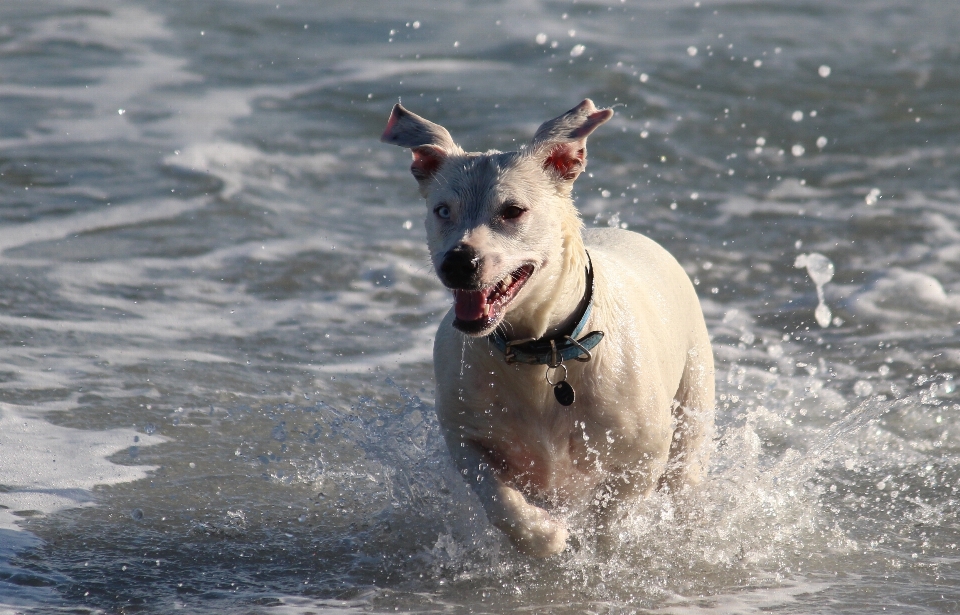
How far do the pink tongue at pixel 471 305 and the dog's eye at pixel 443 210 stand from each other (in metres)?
0.37

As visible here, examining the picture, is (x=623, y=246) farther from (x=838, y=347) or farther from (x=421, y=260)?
(x=421, y=260)

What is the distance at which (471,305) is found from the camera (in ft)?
13.0

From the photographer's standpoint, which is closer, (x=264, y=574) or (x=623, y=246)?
(x=264, y=574)

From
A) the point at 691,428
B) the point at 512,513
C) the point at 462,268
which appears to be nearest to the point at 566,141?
the point at 462,268

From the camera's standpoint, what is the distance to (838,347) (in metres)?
7.77

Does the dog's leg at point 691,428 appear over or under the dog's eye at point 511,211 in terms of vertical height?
under

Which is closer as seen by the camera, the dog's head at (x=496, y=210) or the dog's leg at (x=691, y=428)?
the dog's head at (x=496, y=210)

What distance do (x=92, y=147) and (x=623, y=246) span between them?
25.4 feet

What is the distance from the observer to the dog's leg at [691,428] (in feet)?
16.7

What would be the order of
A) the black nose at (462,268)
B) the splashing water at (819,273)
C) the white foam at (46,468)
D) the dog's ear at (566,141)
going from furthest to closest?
the splashing water at (819,273), the white foam at (46,468), the dog's ear at (566,141), the black nose at (462,268)

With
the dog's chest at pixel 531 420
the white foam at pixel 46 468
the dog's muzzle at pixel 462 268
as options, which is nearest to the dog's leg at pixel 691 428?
the dog's chest at pixel 531 420

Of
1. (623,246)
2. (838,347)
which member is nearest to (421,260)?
(838,347)

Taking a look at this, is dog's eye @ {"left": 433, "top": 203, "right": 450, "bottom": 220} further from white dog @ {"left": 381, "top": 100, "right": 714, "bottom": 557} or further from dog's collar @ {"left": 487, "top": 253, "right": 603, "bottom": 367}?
dog's collar @ {"left": 487, "top": 253, "right": 603, "bottom": 367}

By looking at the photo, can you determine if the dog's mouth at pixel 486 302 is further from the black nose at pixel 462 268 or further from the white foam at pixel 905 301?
the white foam at pixel 905 301
